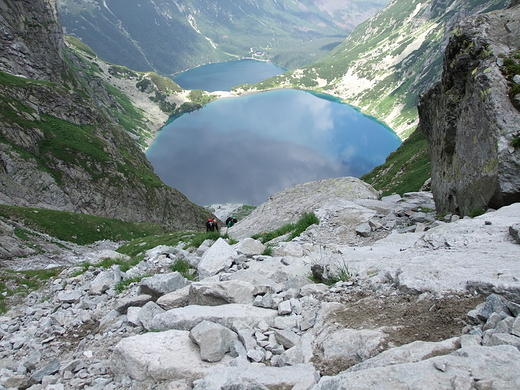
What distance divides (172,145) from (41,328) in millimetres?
187639

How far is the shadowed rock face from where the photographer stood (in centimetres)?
1116

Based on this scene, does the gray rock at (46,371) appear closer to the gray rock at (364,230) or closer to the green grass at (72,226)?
the gray rock at (364,230)

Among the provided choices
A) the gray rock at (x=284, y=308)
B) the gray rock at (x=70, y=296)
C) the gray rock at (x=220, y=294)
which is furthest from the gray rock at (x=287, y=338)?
the gray rock at (x=70, y=296)

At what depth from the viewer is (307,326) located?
6.27 meters

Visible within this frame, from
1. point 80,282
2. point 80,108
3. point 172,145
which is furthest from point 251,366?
point 172,145

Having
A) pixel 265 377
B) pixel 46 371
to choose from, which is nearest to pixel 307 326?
pixel 265 377

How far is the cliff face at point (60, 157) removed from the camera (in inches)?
2603

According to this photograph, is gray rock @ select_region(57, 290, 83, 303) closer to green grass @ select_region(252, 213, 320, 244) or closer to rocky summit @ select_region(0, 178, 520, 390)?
rocky summit @ select_region(0, 178, 520, 390)

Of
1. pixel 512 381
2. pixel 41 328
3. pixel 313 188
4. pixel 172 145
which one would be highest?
pixel 172 145

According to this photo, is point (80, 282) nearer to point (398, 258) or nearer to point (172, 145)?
point (398, 258)

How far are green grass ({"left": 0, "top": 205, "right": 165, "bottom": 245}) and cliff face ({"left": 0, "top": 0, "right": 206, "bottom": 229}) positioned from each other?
1111 centimetres

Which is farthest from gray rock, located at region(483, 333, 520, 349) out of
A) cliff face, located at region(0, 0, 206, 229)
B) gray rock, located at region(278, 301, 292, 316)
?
cliff face, located at region(0, 0, 206, 229)

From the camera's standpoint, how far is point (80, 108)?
96938 millimetres

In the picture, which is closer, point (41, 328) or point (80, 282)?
point (41, 328)
